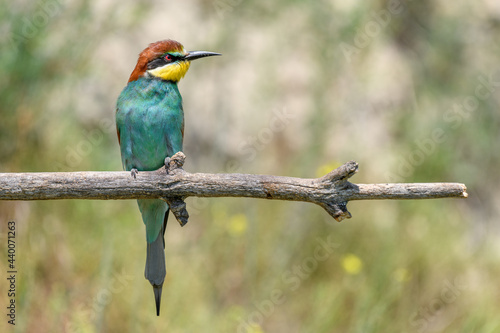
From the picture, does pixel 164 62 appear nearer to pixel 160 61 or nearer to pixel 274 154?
pixel 160 61

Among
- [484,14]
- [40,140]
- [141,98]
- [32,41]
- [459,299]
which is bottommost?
[459,299]

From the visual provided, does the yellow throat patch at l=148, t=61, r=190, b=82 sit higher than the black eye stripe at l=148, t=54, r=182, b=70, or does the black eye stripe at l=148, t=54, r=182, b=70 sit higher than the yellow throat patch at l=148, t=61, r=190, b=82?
the black eye stripe at l=148, t=54, r=182, b=70

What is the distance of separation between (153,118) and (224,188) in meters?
0.80

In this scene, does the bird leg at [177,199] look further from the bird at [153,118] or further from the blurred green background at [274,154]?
the blurred green background at [274,154]

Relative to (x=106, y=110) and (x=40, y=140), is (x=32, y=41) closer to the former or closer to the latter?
(x=40, y=140)

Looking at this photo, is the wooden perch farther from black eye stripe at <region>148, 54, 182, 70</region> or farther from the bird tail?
black eye stripe at <region>148, 54, 182, 70</region>

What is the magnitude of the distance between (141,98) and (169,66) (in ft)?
0.66

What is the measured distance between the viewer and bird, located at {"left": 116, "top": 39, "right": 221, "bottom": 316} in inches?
104

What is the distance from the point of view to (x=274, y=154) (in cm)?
518

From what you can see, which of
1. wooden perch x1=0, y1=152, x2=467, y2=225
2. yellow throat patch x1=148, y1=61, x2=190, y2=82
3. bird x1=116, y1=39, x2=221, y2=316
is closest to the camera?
wooden perch x1=0, y1=152, x2=467, y2=225

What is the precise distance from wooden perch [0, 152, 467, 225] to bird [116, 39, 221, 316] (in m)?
A: 0.57

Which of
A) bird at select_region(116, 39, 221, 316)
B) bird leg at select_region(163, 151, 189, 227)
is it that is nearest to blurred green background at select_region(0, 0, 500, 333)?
bird at select_region(116, 39, 221, 316)

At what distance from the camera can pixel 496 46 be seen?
596 centimetres

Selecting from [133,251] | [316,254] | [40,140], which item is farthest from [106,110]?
[316,254]
